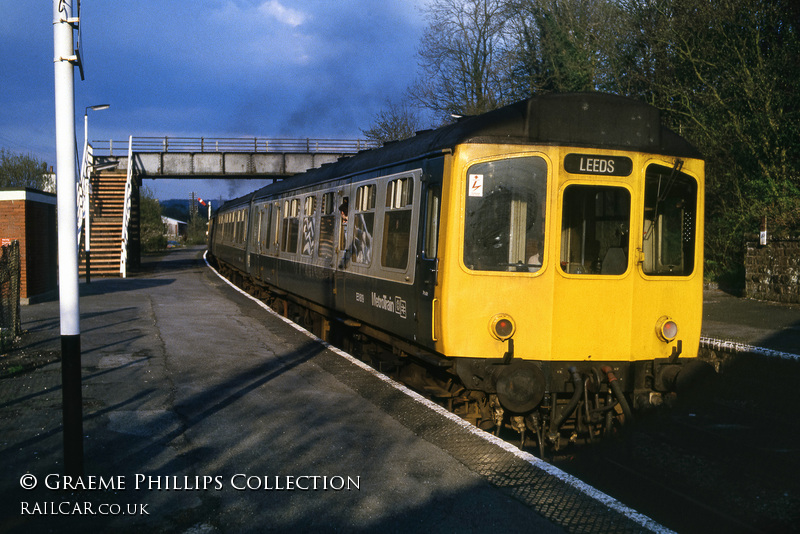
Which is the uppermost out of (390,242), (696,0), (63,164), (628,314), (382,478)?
(696,0)

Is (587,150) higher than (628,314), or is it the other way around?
(587,150)

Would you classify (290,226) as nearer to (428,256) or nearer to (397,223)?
(397,223)

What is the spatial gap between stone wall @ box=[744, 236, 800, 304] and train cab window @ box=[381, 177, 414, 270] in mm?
11657

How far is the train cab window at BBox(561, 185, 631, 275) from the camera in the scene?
246 inches

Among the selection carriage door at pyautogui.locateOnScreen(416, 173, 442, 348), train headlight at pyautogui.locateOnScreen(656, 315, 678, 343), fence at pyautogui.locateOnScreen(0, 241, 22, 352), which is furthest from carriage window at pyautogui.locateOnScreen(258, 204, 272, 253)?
train headlight at pyautogui.locateOnScreen(656, 315, 678, 343)

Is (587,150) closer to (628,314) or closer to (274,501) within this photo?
(628,314)

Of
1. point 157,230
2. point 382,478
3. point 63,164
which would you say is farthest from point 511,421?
point 157,230

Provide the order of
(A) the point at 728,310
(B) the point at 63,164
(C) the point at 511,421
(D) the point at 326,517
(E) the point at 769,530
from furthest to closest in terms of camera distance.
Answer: (A) the point at 728,310, (C) the point at 511,421, (E) the point at 769,530, (B) the point at 63,164, (D) the point at 326,517

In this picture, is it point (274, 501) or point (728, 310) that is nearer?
point (274, 501)

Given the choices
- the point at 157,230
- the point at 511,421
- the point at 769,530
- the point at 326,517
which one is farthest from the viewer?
the point at 157,230

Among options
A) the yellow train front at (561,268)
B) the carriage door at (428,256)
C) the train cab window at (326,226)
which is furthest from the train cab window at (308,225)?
the yellow train front at (561,268)

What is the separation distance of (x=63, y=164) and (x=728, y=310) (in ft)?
47.2

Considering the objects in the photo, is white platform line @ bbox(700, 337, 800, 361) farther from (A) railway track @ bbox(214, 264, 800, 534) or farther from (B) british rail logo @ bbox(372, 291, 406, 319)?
(B) british rail logo @ bbox(372, 291, 406, 319)

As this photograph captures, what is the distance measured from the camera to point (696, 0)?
765 inches
